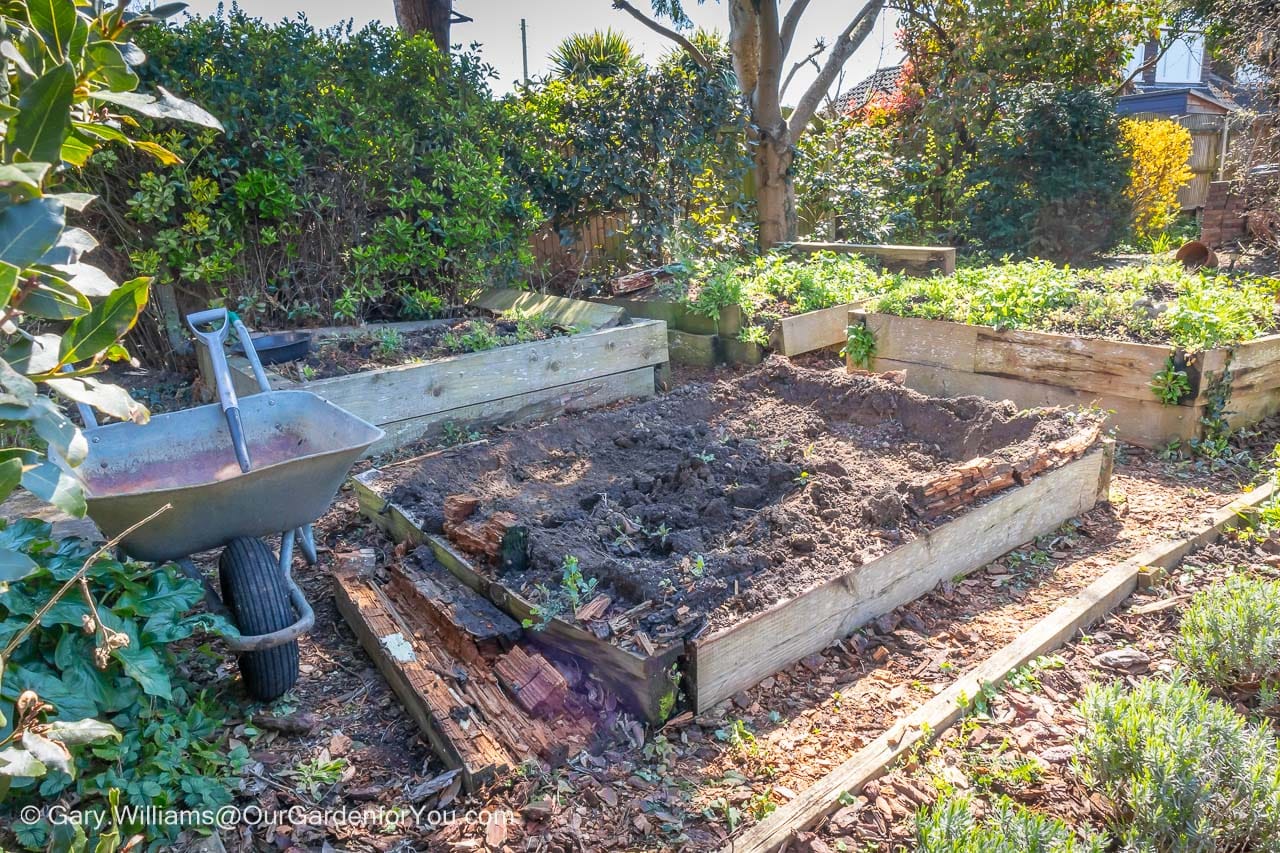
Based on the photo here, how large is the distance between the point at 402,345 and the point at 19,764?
4.18 m

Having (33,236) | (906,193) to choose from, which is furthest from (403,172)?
(906,193)

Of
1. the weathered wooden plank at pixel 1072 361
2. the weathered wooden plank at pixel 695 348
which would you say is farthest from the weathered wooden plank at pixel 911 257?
the weathered wooden plank at pixel 1072 361

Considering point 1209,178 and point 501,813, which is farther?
point 1209,178

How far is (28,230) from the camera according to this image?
91 cm

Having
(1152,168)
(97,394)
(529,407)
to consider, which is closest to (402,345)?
(529,407)

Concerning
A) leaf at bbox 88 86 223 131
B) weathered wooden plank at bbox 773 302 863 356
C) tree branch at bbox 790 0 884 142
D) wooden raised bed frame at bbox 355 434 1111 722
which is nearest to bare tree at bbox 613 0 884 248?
tree branch at bbox 790 0 884 142

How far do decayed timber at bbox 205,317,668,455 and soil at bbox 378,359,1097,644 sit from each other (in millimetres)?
727

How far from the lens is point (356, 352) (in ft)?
15.7

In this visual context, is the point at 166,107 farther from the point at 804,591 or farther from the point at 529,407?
the point at 529,407

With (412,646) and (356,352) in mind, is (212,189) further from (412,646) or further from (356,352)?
(412,646)

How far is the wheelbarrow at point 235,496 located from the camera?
225cm

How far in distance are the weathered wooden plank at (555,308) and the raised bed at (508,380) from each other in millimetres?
11

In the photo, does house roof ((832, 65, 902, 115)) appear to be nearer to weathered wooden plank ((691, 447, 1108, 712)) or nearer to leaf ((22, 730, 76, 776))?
weathered wooden plank ((691, 447, 1108, 712))

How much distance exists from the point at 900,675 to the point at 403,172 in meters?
4.79
